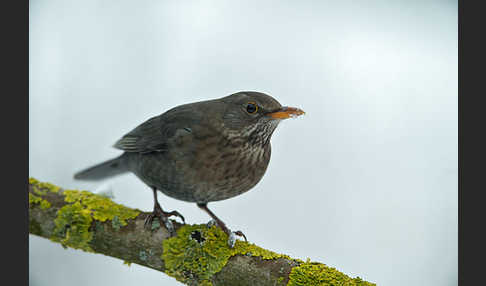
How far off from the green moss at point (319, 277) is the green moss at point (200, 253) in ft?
0.59

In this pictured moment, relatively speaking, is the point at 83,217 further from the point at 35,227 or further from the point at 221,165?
the point at 221,165

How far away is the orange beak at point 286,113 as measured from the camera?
2.65 metres

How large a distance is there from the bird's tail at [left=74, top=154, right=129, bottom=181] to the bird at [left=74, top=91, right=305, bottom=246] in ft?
2.45

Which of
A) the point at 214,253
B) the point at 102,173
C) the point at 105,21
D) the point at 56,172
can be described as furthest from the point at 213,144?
the point at 56,172

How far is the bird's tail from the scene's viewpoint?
3812 millimetres

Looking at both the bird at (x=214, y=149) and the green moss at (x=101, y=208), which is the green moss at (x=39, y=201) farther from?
the bird at (x=214, y=149)

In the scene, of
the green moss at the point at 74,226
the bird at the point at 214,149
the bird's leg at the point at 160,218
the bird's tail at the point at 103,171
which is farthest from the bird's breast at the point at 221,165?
the bird's tail at the point at 103,171

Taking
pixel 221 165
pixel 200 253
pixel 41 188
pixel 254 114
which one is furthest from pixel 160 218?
pixel 41 188

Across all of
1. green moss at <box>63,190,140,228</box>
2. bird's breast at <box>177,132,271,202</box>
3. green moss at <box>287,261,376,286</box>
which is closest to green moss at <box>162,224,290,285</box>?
green moss at <box>287,261,376,286</box>

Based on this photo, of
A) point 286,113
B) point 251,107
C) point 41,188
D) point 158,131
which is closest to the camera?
point 286,113

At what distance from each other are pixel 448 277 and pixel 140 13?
410cm

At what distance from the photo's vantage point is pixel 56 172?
4.77m

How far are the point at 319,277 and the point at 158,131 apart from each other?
5.36ft

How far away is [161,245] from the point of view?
117 inches
